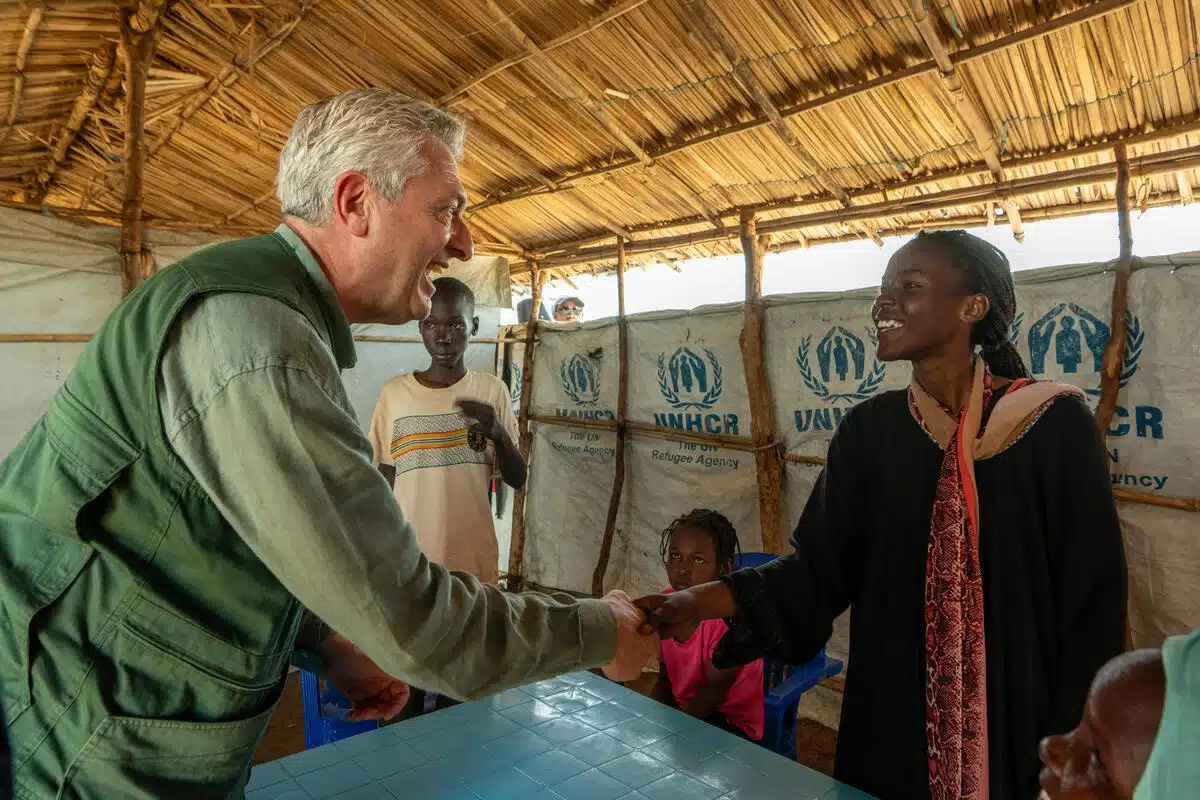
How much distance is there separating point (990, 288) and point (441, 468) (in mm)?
2632

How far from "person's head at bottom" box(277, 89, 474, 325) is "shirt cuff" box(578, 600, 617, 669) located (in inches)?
28.6

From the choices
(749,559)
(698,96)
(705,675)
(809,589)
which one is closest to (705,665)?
(705,675)

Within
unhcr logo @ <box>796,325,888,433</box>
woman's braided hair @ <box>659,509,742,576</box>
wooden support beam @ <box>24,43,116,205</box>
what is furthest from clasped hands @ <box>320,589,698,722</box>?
wooden support beam @ <box>24,43,116,205</box>

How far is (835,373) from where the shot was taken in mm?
4598

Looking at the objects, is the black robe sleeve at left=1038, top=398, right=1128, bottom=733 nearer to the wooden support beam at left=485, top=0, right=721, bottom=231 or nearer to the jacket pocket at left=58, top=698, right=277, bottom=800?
the jacket pocket at left=58, top=698, right=277, bottom=800

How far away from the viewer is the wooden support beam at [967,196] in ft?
11.6

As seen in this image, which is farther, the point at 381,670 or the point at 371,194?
the point at 381,670

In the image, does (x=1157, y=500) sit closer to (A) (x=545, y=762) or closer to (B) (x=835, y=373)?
(B) (x=835, y=373)

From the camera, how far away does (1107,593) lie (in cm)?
170

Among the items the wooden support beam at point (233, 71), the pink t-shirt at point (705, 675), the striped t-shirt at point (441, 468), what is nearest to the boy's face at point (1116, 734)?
the pink t-shirt at point (705, 675)

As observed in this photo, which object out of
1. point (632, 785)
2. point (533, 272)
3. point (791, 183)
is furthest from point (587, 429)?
point (632, 785)

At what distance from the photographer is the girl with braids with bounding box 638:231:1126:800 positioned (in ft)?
5.75

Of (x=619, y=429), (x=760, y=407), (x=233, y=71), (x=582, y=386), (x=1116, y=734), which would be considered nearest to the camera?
(x=1116, y=734)

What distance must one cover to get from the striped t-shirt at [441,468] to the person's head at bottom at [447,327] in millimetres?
162
